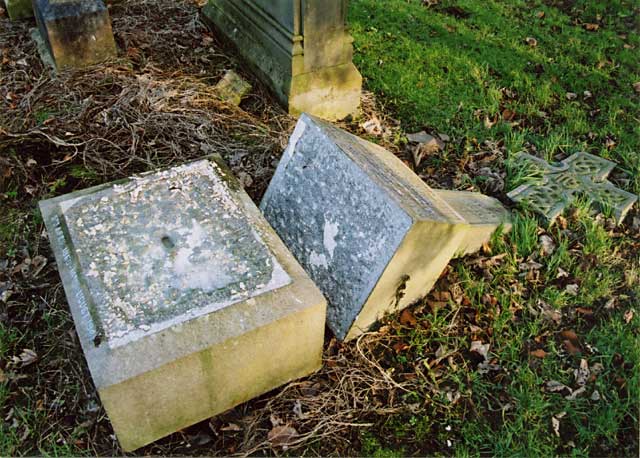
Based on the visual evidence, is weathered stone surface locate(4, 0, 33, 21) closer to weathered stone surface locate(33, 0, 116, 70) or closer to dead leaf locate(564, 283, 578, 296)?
weathered stone surface locate(33, 0, 116, 70)

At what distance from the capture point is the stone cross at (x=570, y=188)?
358 cm

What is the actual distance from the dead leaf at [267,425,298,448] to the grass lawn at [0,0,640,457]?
0.08 ft

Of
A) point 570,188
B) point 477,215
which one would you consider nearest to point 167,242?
point 477,215

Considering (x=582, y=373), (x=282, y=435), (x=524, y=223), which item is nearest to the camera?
(x=282, y=435)

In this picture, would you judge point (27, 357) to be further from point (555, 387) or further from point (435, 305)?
point (555, 387)

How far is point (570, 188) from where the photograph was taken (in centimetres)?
374

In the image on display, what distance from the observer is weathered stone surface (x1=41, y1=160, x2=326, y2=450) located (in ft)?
6.95

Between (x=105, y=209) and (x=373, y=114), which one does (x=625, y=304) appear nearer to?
(x=373, y=114)

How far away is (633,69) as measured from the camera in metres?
5.06

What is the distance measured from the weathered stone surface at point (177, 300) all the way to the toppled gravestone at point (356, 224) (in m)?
0.31

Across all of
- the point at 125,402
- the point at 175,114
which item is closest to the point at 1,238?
the point at 175,114

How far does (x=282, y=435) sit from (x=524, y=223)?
1.87 m

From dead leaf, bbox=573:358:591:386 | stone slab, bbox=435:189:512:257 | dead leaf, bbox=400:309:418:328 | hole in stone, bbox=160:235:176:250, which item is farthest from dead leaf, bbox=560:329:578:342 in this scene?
hole in stone, bbox=160:235:176:250

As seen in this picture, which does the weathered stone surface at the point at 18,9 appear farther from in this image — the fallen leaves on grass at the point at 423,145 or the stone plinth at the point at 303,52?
the fallen leaves on grass at the point at 423,145
